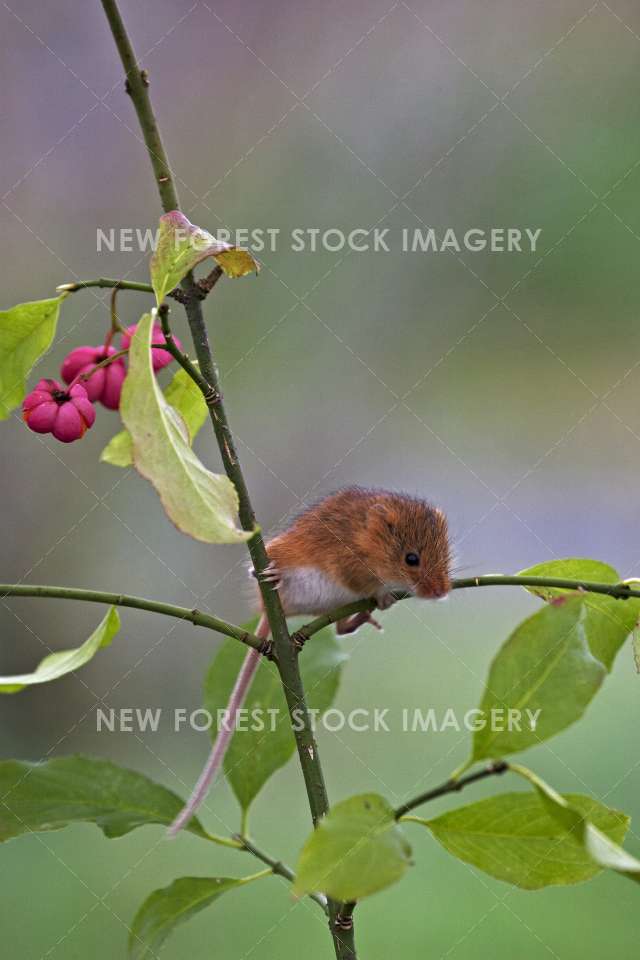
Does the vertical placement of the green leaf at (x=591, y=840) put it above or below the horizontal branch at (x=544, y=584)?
below

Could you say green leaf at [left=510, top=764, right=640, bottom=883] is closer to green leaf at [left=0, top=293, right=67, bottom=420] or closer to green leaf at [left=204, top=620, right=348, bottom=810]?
green leaf at [left=204, top=620, right=348, bottom=810]

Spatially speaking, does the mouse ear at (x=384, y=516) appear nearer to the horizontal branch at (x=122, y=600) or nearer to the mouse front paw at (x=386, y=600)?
the mouse front paw at (x=386, y=600)

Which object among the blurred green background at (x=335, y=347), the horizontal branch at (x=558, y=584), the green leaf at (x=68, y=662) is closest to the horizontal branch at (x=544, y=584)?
the horizontal branch at (x=558, y=584)

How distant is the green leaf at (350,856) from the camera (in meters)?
0.43

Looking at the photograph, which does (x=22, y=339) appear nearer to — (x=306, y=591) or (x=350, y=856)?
(x=350, y=856)

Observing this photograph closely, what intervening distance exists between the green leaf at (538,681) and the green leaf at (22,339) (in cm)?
35

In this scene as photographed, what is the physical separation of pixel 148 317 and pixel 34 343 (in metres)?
0.16

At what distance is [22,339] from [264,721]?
1.08ft

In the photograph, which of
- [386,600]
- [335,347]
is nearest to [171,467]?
[386,600]

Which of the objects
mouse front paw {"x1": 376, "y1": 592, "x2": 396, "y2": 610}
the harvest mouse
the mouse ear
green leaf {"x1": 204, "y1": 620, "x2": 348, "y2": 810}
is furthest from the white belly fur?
green leaf {"x1": 204, "y1": 620, "x2": 348, "y2": 810}

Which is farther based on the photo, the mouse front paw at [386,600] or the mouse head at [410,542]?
the mouse head at [410,542]

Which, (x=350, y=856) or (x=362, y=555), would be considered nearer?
(x=350, y=856)

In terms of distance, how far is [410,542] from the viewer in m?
1.29

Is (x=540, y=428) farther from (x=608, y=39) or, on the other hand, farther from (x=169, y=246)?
(x=169, y=246)
